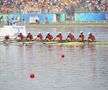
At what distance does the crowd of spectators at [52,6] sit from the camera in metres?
79.2

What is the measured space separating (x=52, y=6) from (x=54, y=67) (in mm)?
46730

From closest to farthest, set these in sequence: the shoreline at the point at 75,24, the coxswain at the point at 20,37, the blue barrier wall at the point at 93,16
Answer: the coxswain at the point at 20,37, the shoreline at the point at 75,24, the blue barrier wall at the point at 93,16

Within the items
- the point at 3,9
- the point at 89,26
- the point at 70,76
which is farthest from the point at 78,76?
the point at 3,9

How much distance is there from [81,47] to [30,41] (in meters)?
Answer: 6.19

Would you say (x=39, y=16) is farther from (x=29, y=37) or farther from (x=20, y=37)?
(x=29, y=37)

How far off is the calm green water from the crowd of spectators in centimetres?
2846

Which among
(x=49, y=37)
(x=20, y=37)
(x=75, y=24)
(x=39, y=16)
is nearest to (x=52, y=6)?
(x=39, y=16)

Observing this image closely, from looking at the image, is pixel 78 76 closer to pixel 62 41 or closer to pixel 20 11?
pixel 62 41

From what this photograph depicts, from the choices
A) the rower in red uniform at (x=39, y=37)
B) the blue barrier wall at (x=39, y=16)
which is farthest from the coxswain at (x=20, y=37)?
the blue barrier wall at (x=39, y=16)

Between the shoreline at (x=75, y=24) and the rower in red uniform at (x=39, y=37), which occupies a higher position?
the shoreline at (x=75, y=24)

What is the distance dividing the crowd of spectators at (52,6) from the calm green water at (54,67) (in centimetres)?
2846

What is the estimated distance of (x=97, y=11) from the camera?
78188 millimetres

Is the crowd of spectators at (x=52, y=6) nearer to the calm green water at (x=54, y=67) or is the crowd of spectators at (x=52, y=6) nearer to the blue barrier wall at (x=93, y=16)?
A: the blue barrier wall at (x=93, y=16)

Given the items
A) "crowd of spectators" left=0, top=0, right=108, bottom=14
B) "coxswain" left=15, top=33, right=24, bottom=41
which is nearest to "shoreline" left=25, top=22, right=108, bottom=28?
"crowd of spectators" left=0, top=0, right=108, bottom=14
